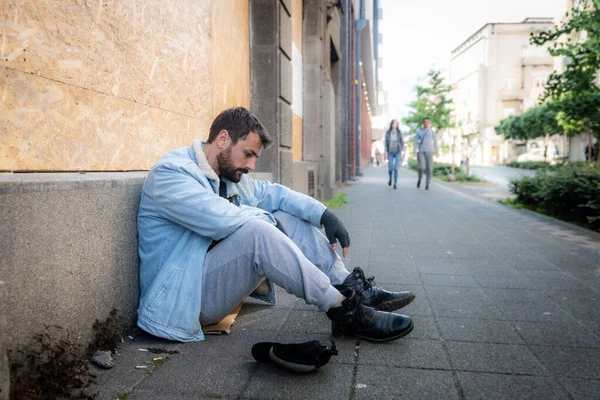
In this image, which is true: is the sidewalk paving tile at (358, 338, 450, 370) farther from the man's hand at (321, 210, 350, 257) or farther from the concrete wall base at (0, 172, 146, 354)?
the concrete wall base at (0, 172, 146, 354)

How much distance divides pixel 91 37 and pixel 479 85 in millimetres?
77611

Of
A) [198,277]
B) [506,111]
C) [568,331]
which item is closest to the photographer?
[198,277]

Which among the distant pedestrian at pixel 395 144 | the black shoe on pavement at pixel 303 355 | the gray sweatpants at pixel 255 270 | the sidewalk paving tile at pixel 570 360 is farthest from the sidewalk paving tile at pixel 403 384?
the distant pedestrian at pixel 395 144

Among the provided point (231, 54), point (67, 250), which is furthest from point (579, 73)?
point (67, 250)

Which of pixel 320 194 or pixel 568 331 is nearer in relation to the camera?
pixel 568 331

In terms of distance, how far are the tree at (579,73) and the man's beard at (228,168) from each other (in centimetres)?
950

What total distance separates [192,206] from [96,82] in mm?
928

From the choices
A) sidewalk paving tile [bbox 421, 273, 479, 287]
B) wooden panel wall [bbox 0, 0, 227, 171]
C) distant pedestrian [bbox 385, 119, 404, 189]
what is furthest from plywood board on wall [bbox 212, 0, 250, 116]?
distant pedestrian [bbox 385, 119, 404, 189]

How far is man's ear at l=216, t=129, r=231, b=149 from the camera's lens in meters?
3.04

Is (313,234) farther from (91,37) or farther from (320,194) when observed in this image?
(320,194)

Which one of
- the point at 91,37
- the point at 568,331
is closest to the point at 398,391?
the point at 568,331

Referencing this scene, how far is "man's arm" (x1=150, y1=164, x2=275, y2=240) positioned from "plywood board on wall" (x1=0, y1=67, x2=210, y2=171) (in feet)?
1.44

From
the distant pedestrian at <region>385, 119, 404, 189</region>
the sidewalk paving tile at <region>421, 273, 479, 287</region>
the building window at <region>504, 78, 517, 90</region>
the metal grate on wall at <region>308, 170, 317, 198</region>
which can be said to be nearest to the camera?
the sidewalk paving tile at <region>421, 273, 479, 287</region>

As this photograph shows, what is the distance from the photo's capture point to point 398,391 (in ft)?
7.71
